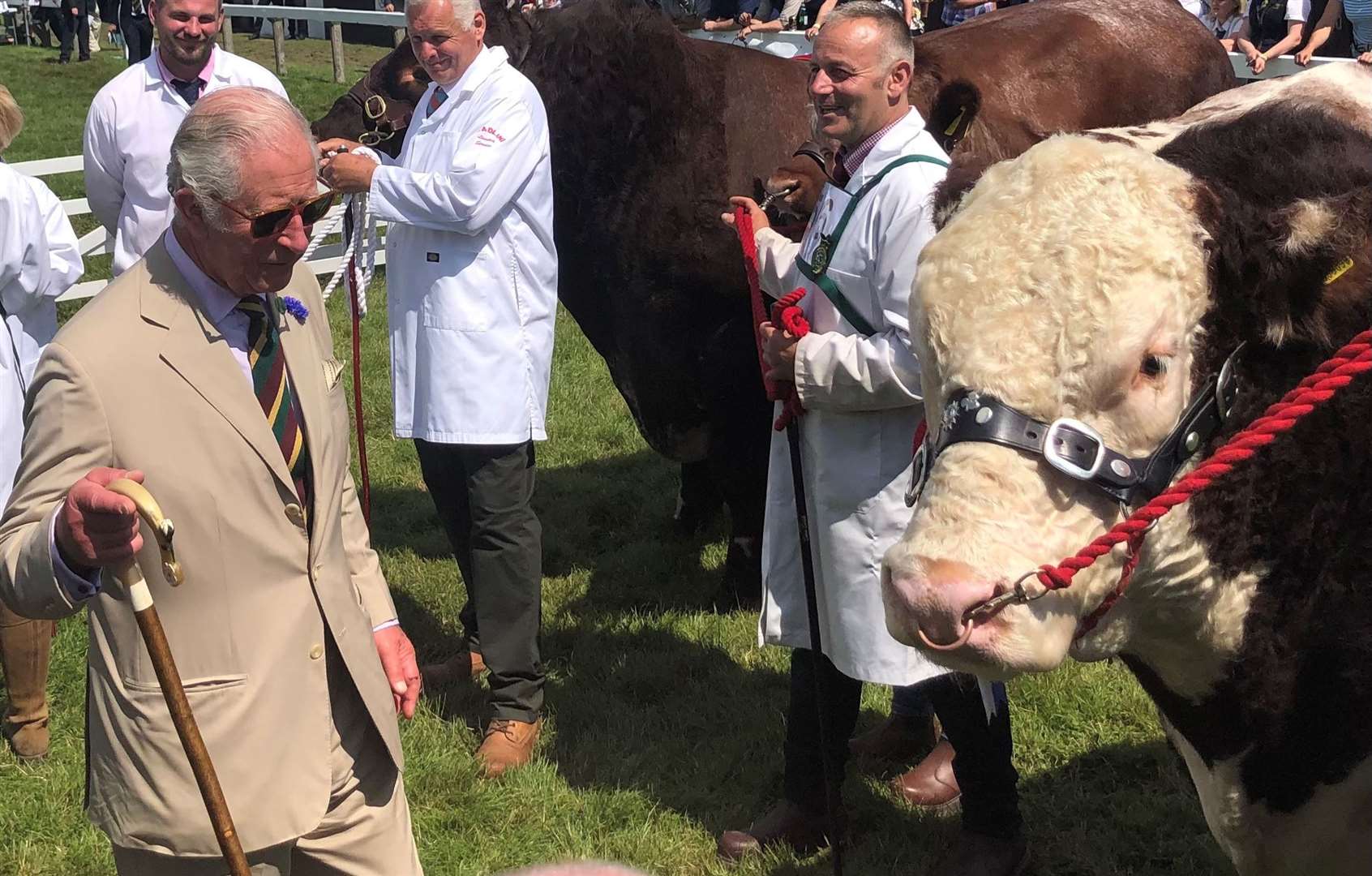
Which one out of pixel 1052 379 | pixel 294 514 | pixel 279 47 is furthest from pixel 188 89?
pixel 279 47

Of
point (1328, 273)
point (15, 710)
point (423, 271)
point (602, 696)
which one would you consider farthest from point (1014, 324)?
point (15, 710)

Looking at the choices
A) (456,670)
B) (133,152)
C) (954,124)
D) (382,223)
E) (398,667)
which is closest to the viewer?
(398,667)

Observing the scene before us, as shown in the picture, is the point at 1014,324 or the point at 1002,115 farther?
the point at 1002,115

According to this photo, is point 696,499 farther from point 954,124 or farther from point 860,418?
point 860,418

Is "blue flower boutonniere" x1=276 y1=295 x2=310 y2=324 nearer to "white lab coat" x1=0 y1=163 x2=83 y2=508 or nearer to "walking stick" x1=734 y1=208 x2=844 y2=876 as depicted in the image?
"walking stick" x1=734 y1=208 x2=844 y2=876

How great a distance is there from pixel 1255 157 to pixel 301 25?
2820cm

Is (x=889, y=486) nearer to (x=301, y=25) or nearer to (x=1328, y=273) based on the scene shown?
(x=1328, y=273)

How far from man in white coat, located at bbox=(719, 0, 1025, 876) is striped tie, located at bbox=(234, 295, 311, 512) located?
4.27ft

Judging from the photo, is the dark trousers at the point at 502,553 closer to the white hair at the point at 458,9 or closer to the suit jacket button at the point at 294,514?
the white hair at the point at 458,9

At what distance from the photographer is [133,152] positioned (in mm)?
5137

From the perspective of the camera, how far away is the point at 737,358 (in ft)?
18.3

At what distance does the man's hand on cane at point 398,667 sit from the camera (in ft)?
10.0

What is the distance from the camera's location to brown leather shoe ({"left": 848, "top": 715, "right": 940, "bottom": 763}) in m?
4.64

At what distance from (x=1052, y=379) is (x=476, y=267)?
9.18 ft
